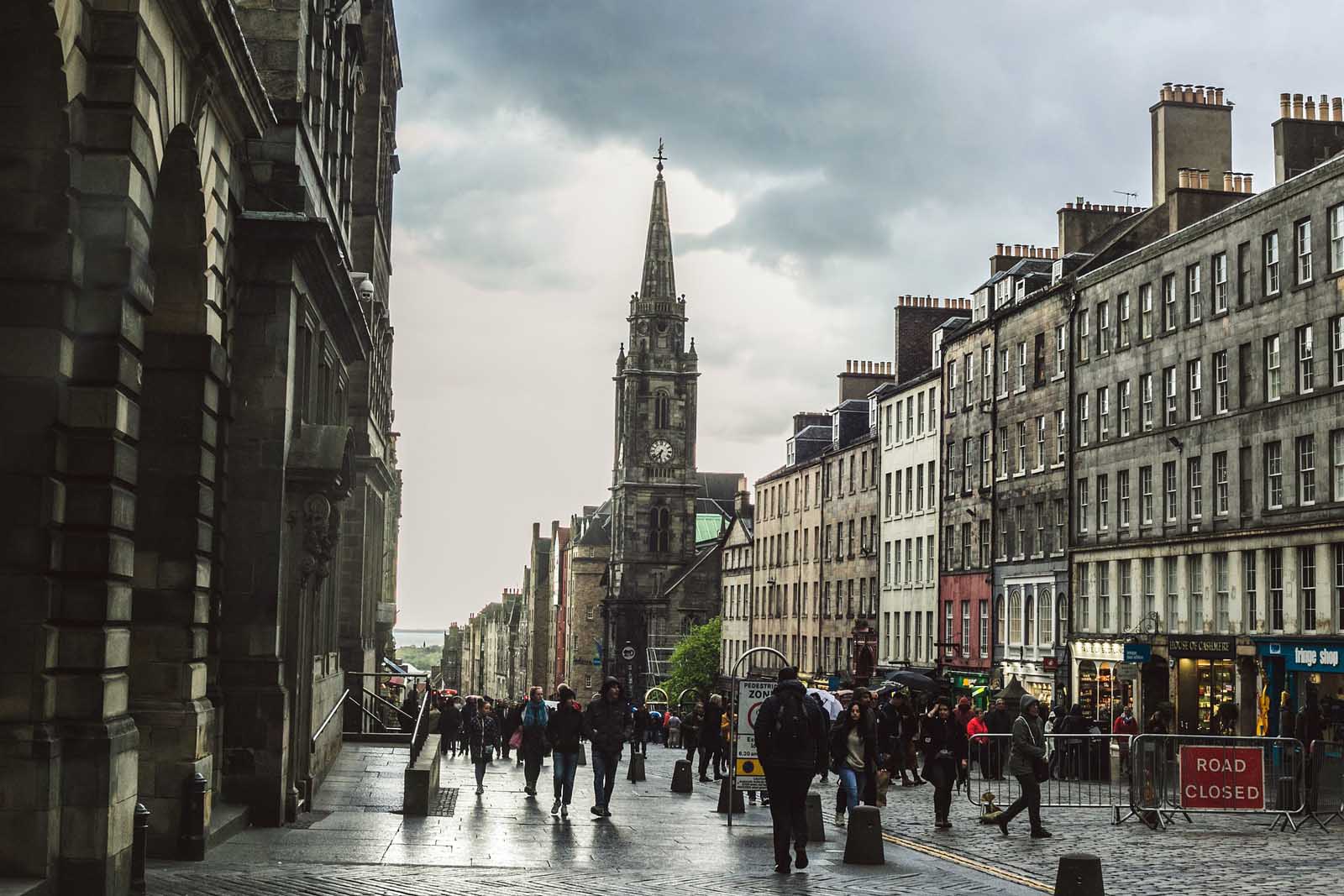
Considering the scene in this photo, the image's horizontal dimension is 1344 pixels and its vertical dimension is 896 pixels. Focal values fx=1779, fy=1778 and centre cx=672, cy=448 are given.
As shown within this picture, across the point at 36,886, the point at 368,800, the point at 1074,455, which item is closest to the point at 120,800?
the point at 36,886

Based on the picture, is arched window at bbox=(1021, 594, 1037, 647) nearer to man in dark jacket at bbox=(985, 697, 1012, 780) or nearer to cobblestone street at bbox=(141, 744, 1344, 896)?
man in dark jacket at bbox=(985, 697, 1012, 780)

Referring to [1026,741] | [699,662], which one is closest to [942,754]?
[1026,741]

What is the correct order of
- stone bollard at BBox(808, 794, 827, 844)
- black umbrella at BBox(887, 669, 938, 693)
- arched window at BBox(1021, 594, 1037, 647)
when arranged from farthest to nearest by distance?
arched window at BBox(1021, 594, 1037, 647) → black umbrella at BBox(887, 669, 938, 693) → stone bollard at BBox(808, 794, 827, 844)

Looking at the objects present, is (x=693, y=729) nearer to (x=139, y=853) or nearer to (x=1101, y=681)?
(x=1101, y=681)

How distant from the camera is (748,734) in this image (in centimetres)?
2345

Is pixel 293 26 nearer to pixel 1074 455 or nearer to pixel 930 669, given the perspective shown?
pixel 1074 455

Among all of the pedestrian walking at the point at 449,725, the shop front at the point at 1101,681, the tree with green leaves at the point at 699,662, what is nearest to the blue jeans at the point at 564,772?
the pedestrian walking at the point at 449,725

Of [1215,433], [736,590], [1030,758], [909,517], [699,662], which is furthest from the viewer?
[699,662]

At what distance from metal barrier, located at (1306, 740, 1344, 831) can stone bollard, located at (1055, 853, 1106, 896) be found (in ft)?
34.8

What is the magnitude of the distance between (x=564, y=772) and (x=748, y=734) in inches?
96.7

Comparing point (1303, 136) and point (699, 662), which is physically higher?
point (1303, 136)

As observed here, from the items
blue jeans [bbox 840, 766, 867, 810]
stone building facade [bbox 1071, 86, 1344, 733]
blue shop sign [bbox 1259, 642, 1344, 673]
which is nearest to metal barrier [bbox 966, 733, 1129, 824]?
blue jeans [bbox 840, 766, 867, 810]

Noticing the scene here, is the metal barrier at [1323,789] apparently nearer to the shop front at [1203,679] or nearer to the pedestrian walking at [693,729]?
the pedestrian walking at [693,729]

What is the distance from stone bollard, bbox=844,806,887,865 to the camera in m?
17.4
